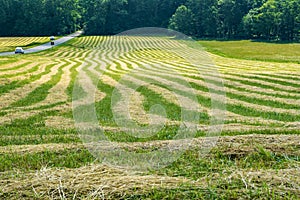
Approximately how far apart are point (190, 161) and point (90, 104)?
968cm

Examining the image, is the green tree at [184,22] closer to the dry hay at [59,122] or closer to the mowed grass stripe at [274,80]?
the mowed grass stripe at [274,80]

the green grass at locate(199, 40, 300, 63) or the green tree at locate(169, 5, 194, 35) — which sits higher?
the green tree at locate(169, 5, 194, 35)

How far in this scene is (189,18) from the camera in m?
118

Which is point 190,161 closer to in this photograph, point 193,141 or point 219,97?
point 193,141

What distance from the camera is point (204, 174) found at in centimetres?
520

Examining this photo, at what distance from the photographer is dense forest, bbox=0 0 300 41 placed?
10469 cm

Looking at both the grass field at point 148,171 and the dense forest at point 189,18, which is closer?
the grass field at point 148,171

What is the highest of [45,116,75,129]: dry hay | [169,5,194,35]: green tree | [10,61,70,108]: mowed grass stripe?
[169,5,194,35]: green tree

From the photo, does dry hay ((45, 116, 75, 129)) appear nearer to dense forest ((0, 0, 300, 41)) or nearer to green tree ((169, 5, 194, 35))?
dense forest ((0, 0, 300, 41))

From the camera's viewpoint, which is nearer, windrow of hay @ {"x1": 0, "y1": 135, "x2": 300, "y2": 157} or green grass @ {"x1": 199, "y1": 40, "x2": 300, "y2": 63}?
windrow of hay @ {"x1": 0, "y1": 135, "x2": 300, "y2": 157}

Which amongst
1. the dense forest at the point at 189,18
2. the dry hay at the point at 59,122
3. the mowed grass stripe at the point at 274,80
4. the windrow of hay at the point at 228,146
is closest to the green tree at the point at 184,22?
the dense forest at the point at 189,18

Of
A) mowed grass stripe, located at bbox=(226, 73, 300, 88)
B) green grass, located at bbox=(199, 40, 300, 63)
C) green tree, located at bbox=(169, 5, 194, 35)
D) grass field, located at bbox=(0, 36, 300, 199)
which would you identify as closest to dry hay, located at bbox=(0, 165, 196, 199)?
grass field, located at bbox=(0, 36, 300, 199)

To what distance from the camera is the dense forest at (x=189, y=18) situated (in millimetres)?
104688

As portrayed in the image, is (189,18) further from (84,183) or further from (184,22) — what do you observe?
(84,183)
